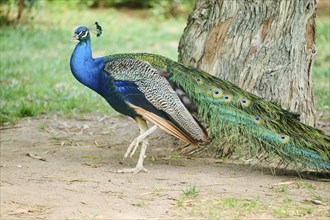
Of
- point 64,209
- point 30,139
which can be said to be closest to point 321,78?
point 30,139

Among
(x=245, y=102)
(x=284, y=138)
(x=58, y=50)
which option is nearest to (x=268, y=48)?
(x=245, y=102)

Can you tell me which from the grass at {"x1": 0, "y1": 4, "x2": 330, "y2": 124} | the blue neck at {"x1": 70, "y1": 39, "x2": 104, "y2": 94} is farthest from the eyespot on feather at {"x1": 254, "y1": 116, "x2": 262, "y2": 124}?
the grass at {"x1": 0, "y1": 4, "x2": 330, "y2": 124}

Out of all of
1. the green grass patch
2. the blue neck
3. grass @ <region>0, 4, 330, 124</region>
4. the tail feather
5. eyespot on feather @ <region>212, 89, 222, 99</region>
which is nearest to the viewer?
the green grass patch

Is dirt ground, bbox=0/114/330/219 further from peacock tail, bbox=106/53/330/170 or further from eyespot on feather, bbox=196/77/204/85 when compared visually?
eyespot on feather, bbox=196/77/204/85

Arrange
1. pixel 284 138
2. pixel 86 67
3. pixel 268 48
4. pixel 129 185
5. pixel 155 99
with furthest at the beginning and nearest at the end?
pixel 268 48 → pixel 86 67 → pixel 155 99 → pixel 284 138 → pixel 129 185

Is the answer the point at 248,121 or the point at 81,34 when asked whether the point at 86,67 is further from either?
the point at 248,121

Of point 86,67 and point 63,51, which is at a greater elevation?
point 86,67

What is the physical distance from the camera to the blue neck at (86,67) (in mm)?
6453

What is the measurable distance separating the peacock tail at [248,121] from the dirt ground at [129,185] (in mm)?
237

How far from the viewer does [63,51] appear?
12406 millimetres

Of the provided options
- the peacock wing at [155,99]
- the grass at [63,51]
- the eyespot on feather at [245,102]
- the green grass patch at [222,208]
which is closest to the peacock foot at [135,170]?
the peacock wing at [155,99]

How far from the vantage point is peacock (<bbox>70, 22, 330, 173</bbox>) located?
239 inches

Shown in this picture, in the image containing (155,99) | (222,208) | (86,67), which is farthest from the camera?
(86,67)

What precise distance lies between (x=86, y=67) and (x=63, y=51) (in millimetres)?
6044
